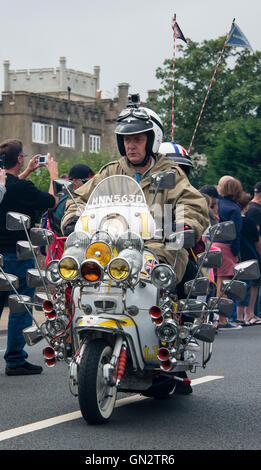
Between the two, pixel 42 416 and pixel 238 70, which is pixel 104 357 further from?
pixel 238 70

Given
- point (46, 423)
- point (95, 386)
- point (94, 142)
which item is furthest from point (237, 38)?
point (94, 142)

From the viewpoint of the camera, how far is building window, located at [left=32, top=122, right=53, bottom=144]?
71.9 m

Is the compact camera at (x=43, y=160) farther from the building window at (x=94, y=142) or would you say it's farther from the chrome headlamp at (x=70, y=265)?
the building window at (x=94, y=142)

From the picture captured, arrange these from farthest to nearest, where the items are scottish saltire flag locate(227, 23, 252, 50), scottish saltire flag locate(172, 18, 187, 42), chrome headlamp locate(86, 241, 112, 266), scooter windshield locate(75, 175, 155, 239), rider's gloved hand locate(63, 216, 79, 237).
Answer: scottish saltire flag locate(227, 23, 252, 50) → scottish saltire flag locate(172, 18, 187, 42) → rider's gloved hand locate(63, 216, 79, 237) → scooter windshield locate(75, 175, 155, 239) → chrome headlamp locate(86, 241, 112, 266)

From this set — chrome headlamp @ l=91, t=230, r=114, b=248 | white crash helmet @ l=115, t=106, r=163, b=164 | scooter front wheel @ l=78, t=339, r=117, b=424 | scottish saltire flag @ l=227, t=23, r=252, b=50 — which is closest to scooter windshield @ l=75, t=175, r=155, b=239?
chrome headlamp @ l=91, t=230, r=114, b=248

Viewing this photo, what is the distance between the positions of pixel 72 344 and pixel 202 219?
1192mm

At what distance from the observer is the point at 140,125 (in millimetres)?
6777

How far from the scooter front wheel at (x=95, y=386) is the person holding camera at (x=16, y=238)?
2665 millimetres

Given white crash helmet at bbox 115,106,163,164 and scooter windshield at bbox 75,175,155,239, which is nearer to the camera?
scooter windshield at bbox 75,175,155,239

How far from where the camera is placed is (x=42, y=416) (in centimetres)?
645

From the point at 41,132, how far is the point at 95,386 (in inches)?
2655

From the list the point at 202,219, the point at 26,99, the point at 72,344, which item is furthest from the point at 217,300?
the point at 26,99

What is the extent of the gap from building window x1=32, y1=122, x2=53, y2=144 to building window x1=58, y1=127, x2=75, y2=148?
93 cm

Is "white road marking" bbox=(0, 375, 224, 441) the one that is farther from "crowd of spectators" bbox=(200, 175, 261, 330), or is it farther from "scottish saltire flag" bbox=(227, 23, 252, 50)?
Result: "scottish saltire flag" bbox=(227, 23, 252, 50)
